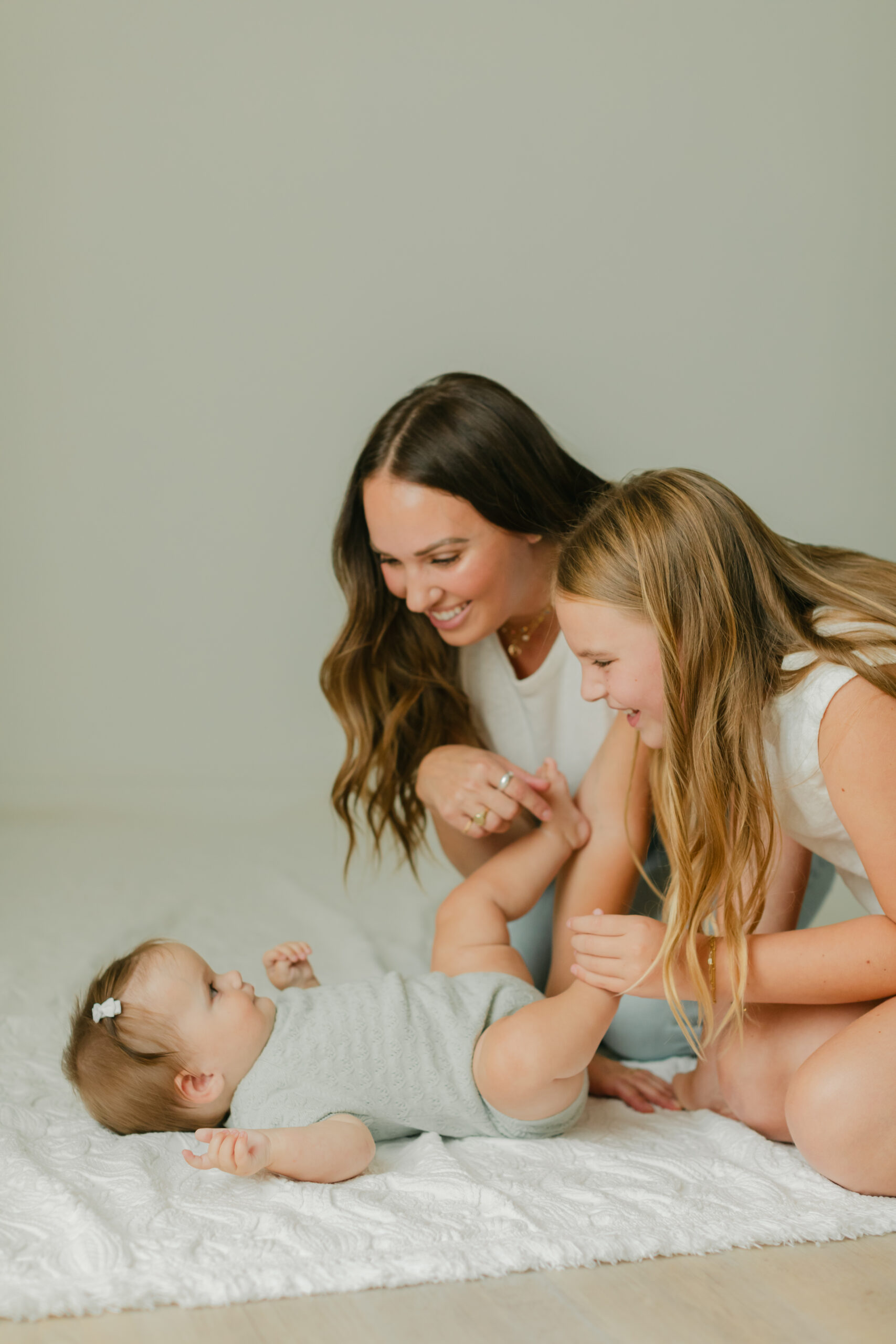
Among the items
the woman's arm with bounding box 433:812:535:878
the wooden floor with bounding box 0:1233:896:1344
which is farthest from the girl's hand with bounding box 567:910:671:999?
the woman's arm with bounding box 433:812:535:878

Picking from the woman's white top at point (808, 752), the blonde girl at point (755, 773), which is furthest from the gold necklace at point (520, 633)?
the woman's white top at point (808, 752)

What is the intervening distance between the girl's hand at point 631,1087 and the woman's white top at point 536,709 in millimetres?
473

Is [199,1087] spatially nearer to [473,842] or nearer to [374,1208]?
[374,1208]

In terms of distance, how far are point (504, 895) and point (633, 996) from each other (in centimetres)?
24

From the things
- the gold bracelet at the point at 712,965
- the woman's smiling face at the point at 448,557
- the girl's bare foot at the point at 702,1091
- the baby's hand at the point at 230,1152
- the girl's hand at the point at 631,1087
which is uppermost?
the woman's smiling face at the point at 448,557

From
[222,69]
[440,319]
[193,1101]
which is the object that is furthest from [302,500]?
[193,1101]

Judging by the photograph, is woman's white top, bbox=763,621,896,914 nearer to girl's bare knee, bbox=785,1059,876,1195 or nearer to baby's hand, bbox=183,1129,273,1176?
girl's bare knee, bbox=785,1059,876,1195

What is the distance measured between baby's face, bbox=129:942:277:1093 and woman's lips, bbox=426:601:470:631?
2.08 feet

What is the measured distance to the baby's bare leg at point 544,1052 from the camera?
50.6 inches

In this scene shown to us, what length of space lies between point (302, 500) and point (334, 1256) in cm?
268

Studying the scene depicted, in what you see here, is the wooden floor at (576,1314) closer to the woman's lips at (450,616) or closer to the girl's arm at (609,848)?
the girl's arm at (609,848)

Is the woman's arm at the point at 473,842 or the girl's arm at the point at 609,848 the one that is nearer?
the girl's arm at the point at 609,848

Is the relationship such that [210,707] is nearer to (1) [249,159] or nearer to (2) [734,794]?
(1) [249,159]

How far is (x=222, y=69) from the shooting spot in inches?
128
